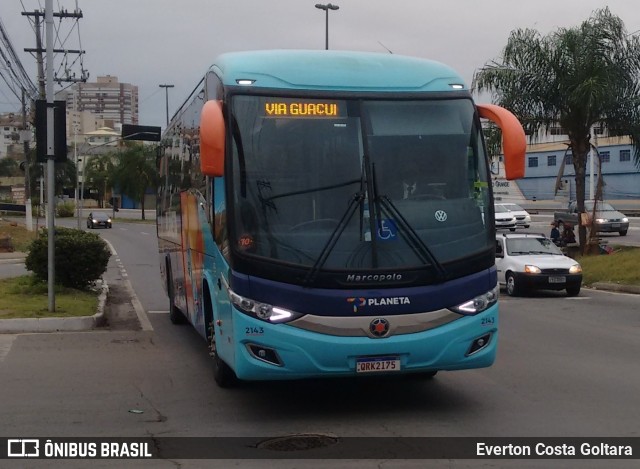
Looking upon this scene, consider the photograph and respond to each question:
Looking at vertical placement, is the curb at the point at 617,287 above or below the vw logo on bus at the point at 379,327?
below

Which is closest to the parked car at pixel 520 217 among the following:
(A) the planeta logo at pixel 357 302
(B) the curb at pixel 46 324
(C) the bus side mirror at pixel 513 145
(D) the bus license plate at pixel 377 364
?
(B) the curb at pixel 46 324

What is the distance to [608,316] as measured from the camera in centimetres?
1585

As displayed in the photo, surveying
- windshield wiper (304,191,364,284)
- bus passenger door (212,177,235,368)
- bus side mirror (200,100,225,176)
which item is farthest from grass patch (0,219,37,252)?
windshield wiper (304,191,364,284)

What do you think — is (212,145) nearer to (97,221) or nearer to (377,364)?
(377,364)

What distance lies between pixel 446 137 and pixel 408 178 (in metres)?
0.60

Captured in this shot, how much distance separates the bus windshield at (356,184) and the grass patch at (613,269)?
14330mm

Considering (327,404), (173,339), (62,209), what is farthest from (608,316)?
(62,209)

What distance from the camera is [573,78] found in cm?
2498

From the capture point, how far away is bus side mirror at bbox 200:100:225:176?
7.22 metres

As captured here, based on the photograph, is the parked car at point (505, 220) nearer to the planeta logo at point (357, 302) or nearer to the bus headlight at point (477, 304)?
the bus headlight at point (477, 304)

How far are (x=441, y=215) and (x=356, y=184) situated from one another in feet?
2.72

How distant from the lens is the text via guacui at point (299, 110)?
7.77m

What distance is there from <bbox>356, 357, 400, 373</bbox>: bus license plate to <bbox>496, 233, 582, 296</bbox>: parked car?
505 inches

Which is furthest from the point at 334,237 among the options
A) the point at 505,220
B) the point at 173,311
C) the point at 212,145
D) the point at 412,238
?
the point at 505,220
